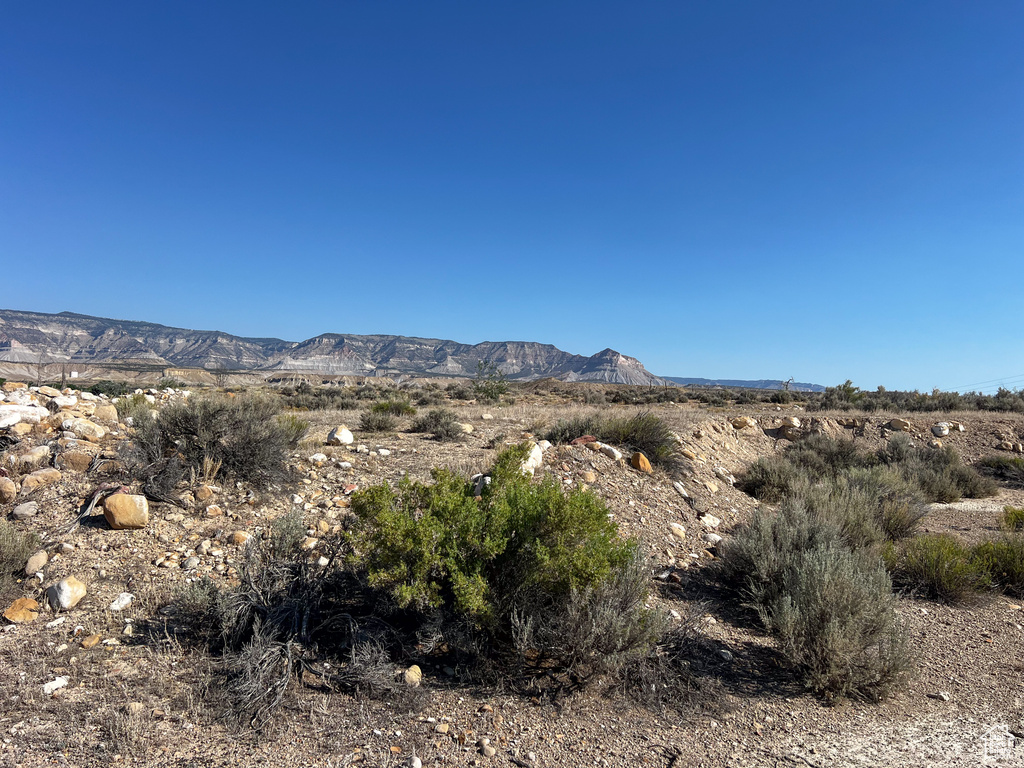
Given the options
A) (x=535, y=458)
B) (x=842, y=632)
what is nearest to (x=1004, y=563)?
(x=842, y=632)

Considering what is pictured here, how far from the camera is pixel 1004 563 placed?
20.0 ft

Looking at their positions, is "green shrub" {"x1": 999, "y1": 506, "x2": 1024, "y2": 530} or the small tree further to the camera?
the small tree

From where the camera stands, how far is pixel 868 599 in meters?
4.07

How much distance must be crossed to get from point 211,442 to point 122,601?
226 centimetres

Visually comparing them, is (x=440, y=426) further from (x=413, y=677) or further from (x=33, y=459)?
(x=413, y=677)

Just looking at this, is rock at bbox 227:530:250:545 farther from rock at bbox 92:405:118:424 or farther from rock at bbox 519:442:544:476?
rock at bbox 92:405:118:424

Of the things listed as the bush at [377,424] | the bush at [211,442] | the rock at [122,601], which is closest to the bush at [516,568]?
the rock at [122,601]

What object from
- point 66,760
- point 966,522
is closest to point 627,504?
point 66,760

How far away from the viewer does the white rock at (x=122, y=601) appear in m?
4.06

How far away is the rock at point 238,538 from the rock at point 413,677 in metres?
2.38

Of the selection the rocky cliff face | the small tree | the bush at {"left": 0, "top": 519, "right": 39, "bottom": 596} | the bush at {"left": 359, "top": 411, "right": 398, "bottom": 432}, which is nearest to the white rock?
the bush at {"left": 0, "top": 519, "right": 39, "bottom": 596}

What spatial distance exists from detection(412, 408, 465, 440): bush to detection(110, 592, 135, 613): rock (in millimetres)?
5586

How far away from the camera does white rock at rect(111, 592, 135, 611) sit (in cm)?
406

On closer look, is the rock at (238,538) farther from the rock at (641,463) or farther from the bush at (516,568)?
the rock at (641,463)
